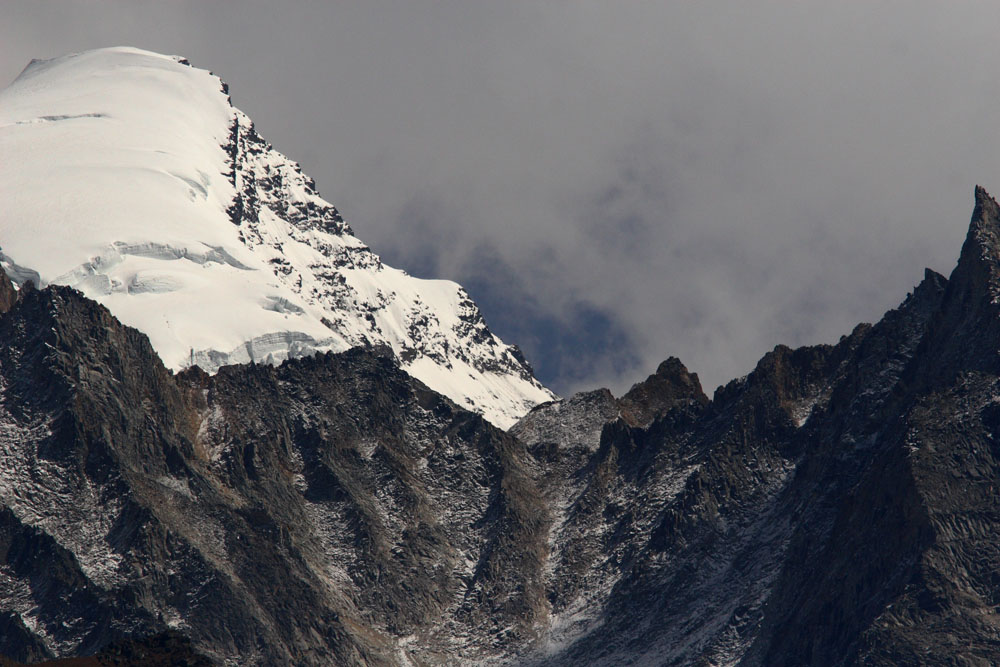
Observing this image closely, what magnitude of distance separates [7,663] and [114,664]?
10409 mm

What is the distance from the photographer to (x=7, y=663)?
144625mm

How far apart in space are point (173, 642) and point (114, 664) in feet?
20.3

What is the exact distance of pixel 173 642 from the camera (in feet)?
473

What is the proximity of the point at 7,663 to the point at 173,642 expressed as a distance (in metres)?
12.0

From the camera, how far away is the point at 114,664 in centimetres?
13900
